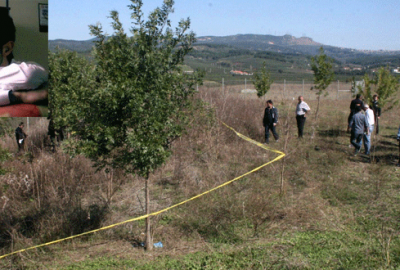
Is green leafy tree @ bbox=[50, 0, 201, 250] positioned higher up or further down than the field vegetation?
higher up

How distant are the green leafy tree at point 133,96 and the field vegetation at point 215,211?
99 centimetres

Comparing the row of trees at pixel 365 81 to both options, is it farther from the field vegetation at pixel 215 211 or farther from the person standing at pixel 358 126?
the person standing at pixel 358 126

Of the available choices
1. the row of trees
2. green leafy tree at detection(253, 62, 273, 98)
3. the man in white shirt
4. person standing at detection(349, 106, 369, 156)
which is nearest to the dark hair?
the man in white shirt

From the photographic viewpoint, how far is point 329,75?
16.8 m

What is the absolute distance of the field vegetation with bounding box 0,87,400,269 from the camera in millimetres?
6027

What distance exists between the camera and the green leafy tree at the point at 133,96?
5633mm

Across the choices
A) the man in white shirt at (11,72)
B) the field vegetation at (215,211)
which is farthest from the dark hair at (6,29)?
the field vegetation at (215,211)

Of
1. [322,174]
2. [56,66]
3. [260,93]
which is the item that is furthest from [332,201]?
[260,93]

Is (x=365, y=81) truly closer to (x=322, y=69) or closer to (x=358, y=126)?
(x=322, y=69)

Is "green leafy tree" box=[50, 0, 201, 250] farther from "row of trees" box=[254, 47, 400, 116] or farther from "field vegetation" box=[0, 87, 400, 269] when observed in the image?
"row of trees" box=[254, 47, 400, 116]

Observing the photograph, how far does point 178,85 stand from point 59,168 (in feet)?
15.5

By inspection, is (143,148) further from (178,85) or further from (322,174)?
(322,174)

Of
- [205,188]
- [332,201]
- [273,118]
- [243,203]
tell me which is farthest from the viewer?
[273,118]

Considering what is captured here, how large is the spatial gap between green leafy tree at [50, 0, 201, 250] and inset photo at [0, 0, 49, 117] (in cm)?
374
